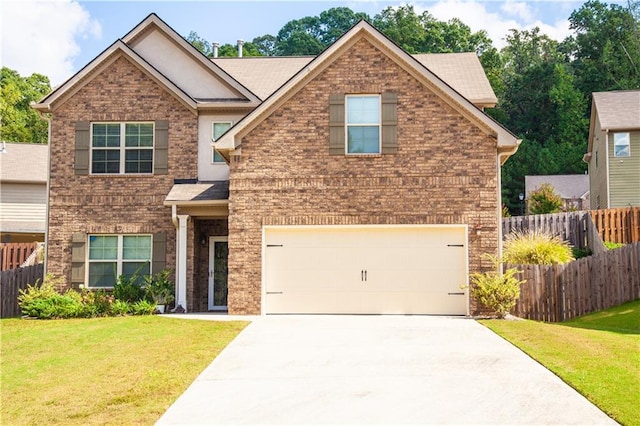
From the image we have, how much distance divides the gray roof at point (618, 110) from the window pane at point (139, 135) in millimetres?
21119

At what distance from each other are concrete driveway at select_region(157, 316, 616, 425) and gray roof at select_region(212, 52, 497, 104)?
9.53m

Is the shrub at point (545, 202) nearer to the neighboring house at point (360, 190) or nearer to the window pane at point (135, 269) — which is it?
the neighboring house at point (360, 190)

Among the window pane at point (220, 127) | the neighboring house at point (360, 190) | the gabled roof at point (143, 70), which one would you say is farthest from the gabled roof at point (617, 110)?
the window pane at point (220, 127)

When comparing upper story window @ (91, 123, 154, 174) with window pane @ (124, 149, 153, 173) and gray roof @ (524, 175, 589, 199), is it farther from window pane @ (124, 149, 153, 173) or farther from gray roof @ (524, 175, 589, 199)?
gray roof @ (524, 175, 589, 199)

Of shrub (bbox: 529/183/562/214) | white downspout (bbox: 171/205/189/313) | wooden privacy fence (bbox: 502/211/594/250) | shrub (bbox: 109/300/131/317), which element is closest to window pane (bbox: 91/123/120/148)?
Result: white downspout (bbox: 171/205/189/313)

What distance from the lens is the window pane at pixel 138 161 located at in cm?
1922

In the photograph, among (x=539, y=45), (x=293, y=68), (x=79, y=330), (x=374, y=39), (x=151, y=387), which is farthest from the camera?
(x=539, y=45)

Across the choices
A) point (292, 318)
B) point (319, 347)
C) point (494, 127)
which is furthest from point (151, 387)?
point (494, 127)

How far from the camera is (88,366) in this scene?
36.2 feet

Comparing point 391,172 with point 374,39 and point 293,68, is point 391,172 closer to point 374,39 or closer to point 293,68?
point 374,39

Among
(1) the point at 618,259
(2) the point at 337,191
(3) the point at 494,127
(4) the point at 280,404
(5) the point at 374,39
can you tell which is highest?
Answer: (5) the point at 374,39

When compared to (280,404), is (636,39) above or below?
above

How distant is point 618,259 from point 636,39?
4602cm

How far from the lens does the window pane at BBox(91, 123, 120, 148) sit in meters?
19.3
